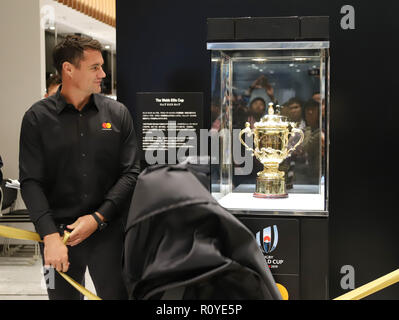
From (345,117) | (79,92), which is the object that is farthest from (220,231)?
(345,117)

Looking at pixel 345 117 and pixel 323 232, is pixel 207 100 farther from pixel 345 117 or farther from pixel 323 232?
pixel 323 232

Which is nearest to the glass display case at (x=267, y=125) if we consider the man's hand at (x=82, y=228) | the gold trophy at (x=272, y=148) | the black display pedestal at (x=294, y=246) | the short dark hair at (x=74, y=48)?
the gold trophy at (x=272, y=148)

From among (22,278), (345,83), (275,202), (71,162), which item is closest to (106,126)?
(71,162)

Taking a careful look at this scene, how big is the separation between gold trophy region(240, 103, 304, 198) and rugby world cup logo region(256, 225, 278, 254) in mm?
539

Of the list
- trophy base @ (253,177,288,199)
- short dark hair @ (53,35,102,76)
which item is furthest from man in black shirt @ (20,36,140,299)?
trophy base @ (253,177,288,199)

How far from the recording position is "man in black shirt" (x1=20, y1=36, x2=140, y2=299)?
2391 millimetres

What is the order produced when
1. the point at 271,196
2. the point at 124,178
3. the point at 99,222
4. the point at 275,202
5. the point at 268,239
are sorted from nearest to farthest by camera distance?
the point at 99,222 < the point at 124,178 < the point at 268,239 < the point at 275,202 < the point at 271,196

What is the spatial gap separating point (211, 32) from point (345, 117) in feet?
3.76

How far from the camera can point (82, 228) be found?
2312 millimetres

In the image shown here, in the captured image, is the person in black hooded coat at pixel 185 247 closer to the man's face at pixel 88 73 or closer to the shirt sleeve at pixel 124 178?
the shirt sleeve at pixel 124 178

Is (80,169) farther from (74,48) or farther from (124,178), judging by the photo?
(74,48)

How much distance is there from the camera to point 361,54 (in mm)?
3486

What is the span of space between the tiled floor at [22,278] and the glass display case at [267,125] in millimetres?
2099

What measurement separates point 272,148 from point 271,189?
26cm
